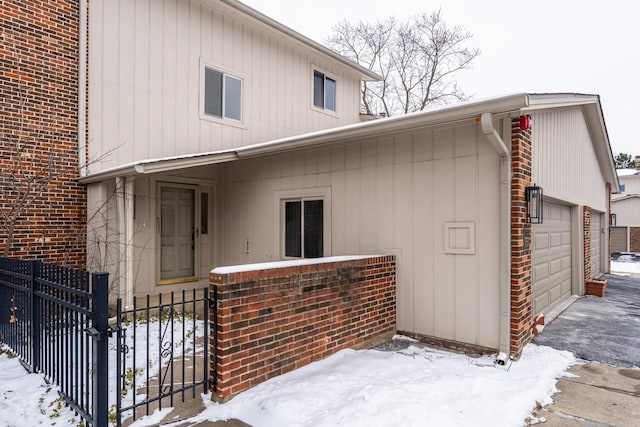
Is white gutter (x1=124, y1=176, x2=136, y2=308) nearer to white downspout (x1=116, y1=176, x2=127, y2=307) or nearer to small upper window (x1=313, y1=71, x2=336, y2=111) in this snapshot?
white downspout (x1=116, y1=176, x2=127, y2=307)

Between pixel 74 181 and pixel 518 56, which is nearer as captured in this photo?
pixel 74 181

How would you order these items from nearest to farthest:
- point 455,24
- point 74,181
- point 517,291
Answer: point 517,291, point 74,181, point 455,24

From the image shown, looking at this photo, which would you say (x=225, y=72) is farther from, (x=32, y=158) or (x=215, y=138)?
(x=32, y=158)

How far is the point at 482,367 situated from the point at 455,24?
19.9 meters

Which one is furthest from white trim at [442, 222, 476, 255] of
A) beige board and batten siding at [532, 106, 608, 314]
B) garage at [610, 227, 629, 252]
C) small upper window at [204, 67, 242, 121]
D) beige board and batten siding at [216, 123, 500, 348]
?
garage at [610, 227, 629, 252]

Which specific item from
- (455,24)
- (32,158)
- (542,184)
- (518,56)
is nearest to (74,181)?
(32,158)

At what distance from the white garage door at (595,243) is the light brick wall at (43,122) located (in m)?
12.6

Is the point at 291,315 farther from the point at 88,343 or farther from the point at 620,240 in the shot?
the point at 620,240

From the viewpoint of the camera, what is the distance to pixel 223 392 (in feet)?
11.8

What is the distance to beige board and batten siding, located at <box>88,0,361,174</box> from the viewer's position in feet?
23.0

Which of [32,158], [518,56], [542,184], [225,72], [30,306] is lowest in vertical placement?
[30,306]

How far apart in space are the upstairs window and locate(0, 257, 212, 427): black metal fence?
7.96ft

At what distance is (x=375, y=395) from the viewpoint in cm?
363

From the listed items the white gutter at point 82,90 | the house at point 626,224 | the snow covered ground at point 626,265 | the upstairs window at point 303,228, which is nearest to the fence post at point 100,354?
the upstairs window at point 303,228
